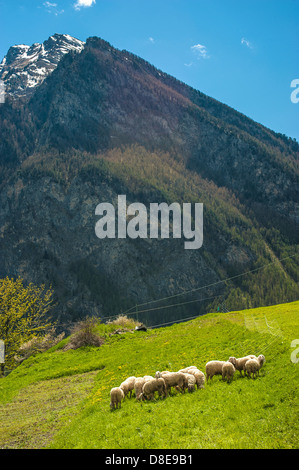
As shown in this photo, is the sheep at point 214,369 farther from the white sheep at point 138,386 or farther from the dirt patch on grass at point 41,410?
the dirt patch on grass at point 41,410

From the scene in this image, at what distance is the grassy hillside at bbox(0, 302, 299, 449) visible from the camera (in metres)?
12.0

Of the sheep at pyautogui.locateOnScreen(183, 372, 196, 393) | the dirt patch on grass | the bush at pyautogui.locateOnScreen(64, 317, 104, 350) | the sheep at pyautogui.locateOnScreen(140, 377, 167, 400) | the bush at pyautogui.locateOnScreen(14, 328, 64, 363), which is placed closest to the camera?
the dirt patch on grass

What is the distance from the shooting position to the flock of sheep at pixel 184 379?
17.2 m

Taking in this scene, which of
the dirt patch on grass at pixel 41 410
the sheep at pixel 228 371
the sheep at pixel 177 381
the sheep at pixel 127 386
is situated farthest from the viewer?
the sheep at pixel 127 386

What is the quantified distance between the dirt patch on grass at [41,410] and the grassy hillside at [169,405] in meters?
0.07

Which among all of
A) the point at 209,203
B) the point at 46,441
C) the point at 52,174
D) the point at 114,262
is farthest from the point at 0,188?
the point at 46,441

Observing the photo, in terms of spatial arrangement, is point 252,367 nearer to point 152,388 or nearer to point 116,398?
point 152,388

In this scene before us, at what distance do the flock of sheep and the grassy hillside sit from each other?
43 centimetres

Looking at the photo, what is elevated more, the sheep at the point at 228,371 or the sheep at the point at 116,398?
the sheep at the point at 228,371

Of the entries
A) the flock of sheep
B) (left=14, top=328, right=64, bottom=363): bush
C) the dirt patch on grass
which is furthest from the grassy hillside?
(left=14, top=328, right=64, bottom=363): bush

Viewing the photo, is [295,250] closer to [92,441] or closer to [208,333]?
[208,333]

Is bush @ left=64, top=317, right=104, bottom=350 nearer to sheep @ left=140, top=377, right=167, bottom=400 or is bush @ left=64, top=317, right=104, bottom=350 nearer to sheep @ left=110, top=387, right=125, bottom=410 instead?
sheep @ left=110, top=387, right=125, bottom=410

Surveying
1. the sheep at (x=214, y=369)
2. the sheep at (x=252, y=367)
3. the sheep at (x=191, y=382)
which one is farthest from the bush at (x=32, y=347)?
the sheep at (x=252, y=367)

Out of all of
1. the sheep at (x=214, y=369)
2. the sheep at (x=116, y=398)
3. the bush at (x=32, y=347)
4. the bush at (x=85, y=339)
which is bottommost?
the bush at (x=32, y=347)
